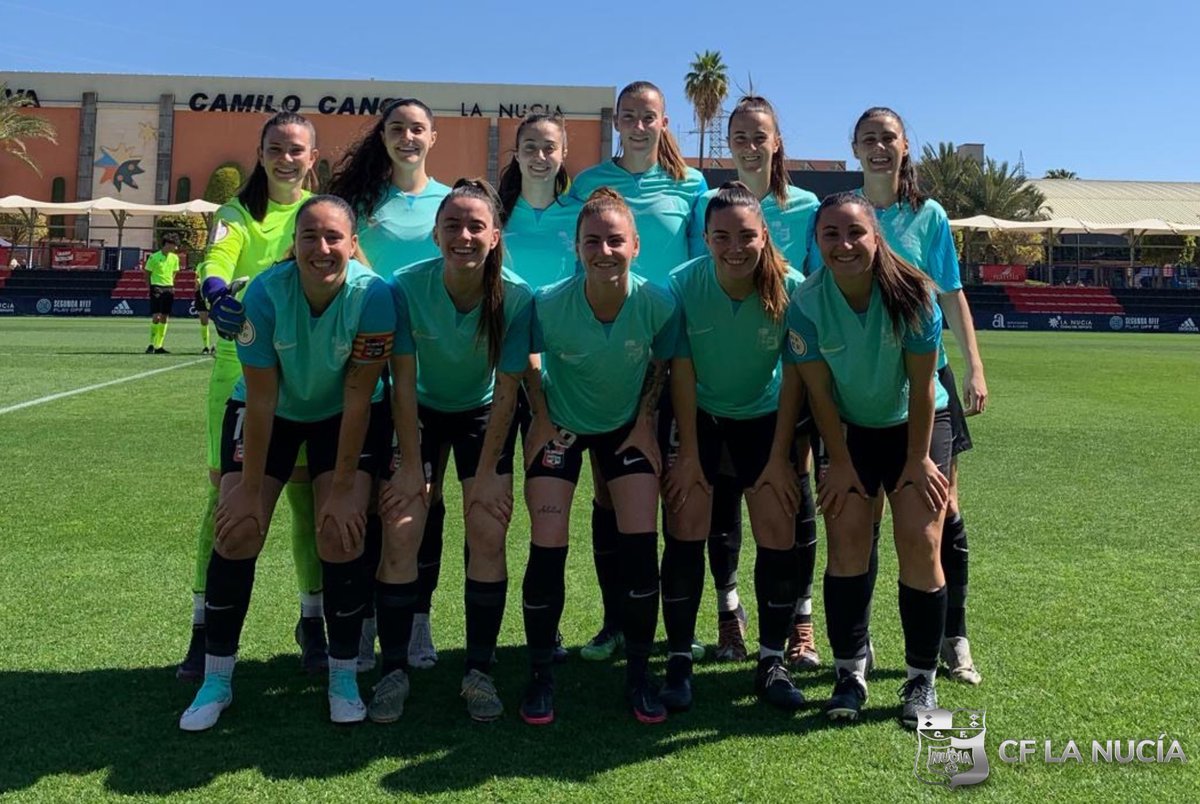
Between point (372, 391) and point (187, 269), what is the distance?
3754 cm

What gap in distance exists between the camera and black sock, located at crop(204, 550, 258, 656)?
3.46m

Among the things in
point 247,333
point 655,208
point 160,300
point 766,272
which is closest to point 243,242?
point 247,333

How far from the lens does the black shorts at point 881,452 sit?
3.57 metres

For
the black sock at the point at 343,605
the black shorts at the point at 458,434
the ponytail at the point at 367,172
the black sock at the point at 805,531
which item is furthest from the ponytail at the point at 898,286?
the black sock at the point at 343,605

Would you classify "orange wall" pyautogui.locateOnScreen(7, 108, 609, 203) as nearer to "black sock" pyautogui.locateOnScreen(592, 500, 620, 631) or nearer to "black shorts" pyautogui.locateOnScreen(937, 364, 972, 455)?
"black sock" pyautogui.locateOnScreen(592, 500, 620, 631)

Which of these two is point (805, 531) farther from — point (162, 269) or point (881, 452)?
point (162, 269)

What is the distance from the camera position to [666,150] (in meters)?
4.40

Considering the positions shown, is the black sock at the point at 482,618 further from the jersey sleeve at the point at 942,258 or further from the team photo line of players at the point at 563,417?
the jersey sleeve at the point at 942,258

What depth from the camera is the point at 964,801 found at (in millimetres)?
2857

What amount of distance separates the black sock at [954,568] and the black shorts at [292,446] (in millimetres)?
2211

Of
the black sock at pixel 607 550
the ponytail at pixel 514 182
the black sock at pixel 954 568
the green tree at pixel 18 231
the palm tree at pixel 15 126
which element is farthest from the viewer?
the green tree at pixel 18 231

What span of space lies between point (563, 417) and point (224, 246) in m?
1.45

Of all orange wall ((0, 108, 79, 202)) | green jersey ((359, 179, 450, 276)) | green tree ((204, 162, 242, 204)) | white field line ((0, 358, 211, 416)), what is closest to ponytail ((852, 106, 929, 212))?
green jersey ((359, 179, 450, 276))

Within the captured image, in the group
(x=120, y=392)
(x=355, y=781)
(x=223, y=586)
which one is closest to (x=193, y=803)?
(x=355, y=781)
